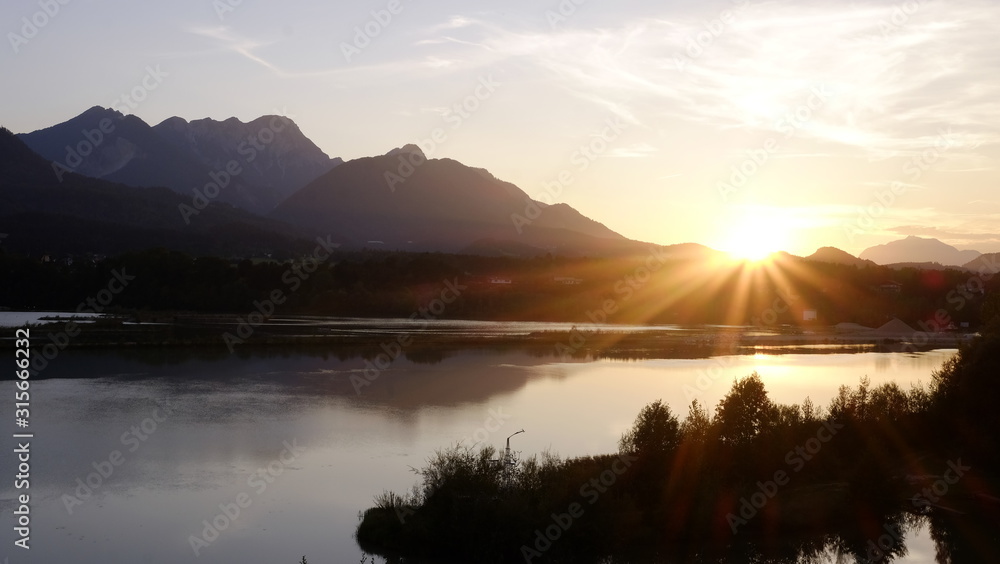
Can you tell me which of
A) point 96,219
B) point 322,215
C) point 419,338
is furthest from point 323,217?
point 419,338

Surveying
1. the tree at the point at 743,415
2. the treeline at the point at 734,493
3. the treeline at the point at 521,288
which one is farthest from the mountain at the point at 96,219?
the treeline at the point at 734,493

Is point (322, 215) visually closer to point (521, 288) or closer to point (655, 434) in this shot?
point (521, 288)

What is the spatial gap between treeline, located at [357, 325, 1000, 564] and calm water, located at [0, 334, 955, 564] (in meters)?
1.09

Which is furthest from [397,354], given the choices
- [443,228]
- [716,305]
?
[443,228]

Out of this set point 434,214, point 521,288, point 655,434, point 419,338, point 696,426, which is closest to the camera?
point 655,434

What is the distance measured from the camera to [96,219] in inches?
3819

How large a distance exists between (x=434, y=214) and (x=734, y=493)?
15693 centimetres

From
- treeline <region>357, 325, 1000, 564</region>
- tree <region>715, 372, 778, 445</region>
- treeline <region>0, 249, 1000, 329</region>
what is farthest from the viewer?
treeline <region>0, 249, 1000, 329</region>

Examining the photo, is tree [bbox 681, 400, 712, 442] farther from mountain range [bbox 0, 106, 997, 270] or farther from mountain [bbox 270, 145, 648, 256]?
mountain [bbox 270, 145, 648, 256]

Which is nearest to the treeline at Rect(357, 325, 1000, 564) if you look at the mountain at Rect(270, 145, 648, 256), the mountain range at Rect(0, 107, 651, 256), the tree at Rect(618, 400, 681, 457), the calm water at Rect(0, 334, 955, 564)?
the tree at Rect(618, 400, 681, 457)

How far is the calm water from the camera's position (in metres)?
12.8

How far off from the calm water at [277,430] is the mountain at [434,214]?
10899 cm

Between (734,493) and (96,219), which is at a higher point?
(96,219)

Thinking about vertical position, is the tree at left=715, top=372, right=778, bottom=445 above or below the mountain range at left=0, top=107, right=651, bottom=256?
below
